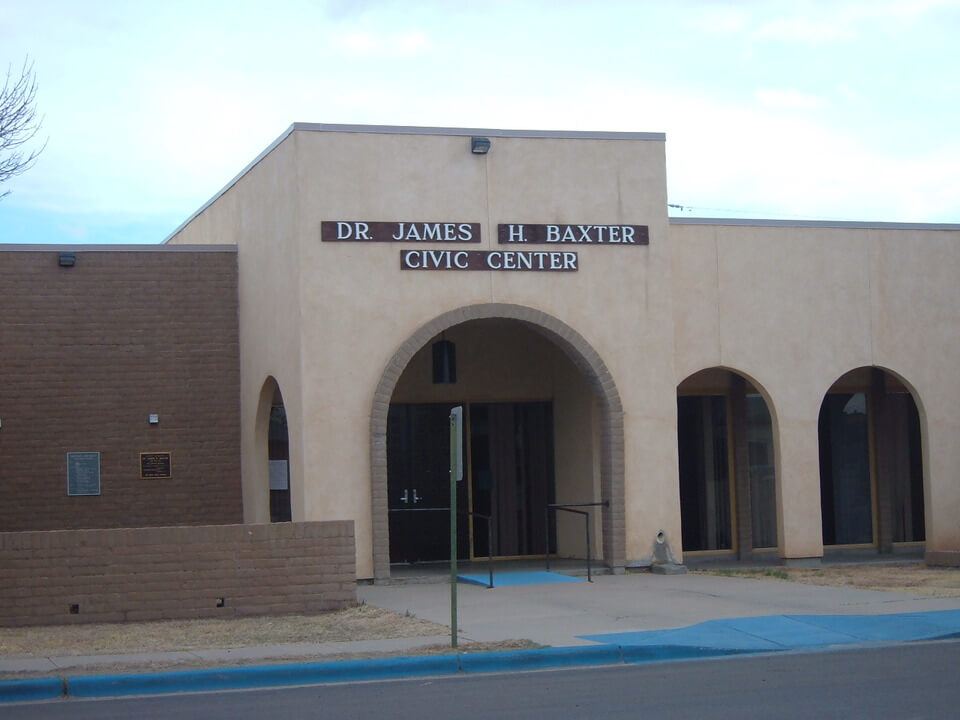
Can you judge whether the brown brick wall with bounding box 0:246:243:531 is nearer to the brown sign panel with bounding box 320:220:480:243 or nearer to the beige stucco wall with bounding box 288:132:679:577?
the beige stucco wall with bounding box 288:132:679:577

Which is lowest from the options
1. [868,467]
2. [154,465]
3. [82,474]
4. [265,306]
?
[868,467]

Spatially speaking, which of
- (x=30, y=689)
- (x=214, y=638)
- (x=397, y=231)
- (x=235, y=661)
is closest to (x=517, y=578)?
(x=397, y=231)

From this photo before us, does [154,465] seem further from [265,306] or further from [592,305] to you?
[592,305]

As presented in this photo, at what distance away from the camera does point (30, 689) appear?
1114 cm

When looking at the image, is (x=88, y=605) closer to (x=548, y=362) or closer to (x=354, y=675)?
(x=354, y=675)

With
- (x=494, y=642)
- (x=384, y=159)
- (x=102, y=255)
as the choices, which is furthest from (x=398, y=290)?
(x=494, y=642)

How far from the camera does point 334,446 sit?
18438 millimetres

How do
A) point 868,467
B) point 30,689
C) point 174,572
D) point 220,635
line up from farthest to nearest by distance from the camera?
point 868,467
point 174,572
point 220,635
point 30,689

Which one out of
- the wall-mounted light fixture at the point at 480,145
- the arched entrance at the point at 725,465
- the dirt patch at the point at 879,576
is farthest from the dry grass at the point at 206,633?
the arched entrance at the point at 725,465

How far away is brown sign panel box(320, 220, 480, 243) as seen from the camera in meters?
18.6

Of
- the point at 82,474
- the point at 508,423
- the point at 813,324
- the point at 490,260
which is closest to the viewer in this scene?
the point at 490,260

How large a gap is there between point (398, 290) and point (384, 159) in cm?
193

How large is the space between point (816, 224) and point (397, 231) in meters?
7.14

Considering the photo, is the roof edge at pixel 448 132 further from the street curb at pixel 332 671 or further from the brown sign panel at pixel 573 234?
the street curb at pixel 332 671
